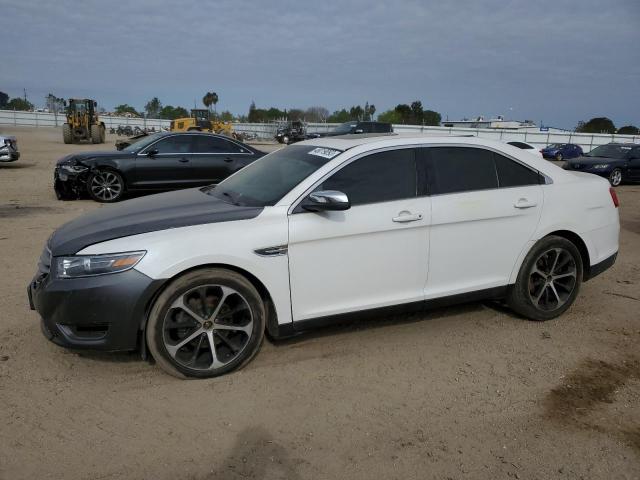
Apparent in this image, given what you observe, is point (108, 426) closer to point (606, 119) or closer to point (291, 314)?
point (291, 314)

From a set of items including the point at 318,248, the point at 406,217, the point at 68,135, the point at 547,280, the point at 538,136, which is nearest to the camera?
the point at 318,248

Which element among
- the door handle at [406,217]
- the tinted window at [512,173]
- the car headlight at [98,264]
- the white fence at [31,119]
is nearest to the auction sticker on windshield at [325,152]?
the door handle at [406,217]

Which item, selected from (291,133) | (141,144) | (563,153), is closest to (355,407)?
(141,144)

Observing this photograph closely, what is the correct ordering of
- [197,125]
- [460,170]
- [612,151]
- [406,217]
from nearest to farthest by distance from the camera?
[406,217] < [460,170] < [612,151] < [197,125]

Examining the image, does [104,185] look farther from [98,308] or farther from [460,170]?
[460,170]

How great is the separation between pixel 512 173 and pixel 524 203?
278mm

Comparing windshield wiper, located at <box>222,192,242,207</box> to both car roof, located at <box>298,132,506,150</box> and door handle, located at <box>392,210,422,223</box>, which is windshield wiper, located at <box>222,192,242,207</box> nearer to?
car roof, located at <box>298,132,506,150</box>

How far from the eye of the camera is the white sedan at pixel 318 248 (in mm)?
3281

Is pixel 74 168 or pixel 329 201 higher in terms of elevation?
pixel 74 168

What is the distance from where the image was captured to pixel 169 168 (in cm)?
1045

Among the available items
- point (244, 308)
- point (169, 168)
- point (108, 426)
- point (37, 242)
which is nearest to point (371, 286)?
point (244, 308)

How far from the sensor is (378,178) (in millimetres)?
3900

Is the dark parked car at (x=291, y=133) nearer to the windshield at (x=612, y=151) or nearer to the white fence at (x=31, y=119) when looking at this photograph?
the white fence at (x=31, y=119)

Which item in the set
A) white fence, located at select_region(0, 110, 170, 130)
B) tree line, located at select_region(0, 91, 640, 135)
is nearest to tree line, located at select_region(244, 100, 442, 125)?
tree line, located at select_region(0, 91, 640, 135)
